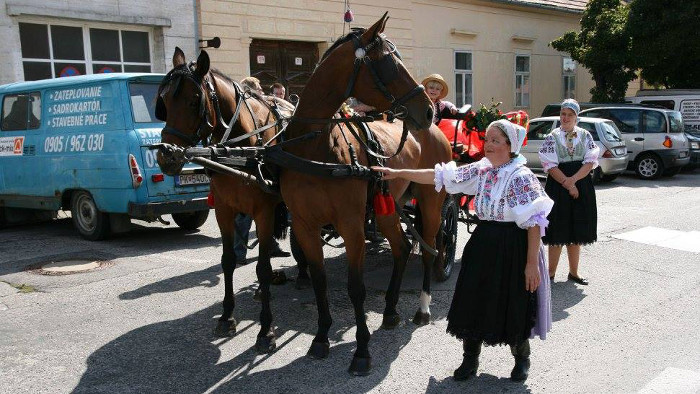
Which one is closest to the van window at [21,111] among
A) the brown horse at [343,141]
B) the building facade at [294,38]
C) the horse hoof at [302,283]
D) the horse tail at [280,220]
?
the building facade at [294,38]

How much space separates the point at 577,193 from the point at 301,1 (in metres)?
11.5

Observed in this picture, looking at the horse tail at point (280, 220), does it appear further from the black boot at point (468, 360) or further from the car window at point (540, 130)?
the car window at point (540, 130)

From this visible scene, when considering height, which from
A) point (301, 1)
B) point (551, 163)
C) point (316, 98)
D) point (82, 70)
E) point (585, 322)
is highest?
point (301, 1)

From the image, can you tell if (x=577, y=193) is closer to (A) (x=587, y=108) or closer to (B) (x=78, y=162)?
(B) (x=78, y=162)

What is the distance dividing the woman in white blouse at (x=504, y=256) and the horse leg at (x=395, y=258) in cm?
119

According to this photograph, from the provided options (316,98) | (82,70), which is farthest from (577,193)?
(82,70)

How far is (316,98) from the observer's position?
4.35m

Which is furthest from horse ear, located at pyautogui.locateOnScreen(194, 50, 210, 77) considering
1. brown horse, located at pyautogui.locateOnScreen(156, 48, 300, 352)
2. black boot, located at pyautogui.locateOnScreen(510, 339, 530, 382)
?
black boot, located at pyautogui.locateOnScreen(510, 339, 530, 382)

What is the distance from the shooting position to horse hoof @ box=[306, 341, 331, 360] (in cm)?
456

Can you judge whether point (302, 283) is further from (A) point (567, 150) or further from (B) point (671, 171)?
(B) point (671, 171)

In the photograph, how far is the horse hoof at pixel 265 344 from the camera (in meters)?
4.71

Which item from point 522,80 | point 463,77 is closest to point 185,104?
point 463,77

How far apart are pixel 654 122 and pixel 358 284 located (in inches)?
598

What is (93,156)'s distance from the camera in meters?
8.30
